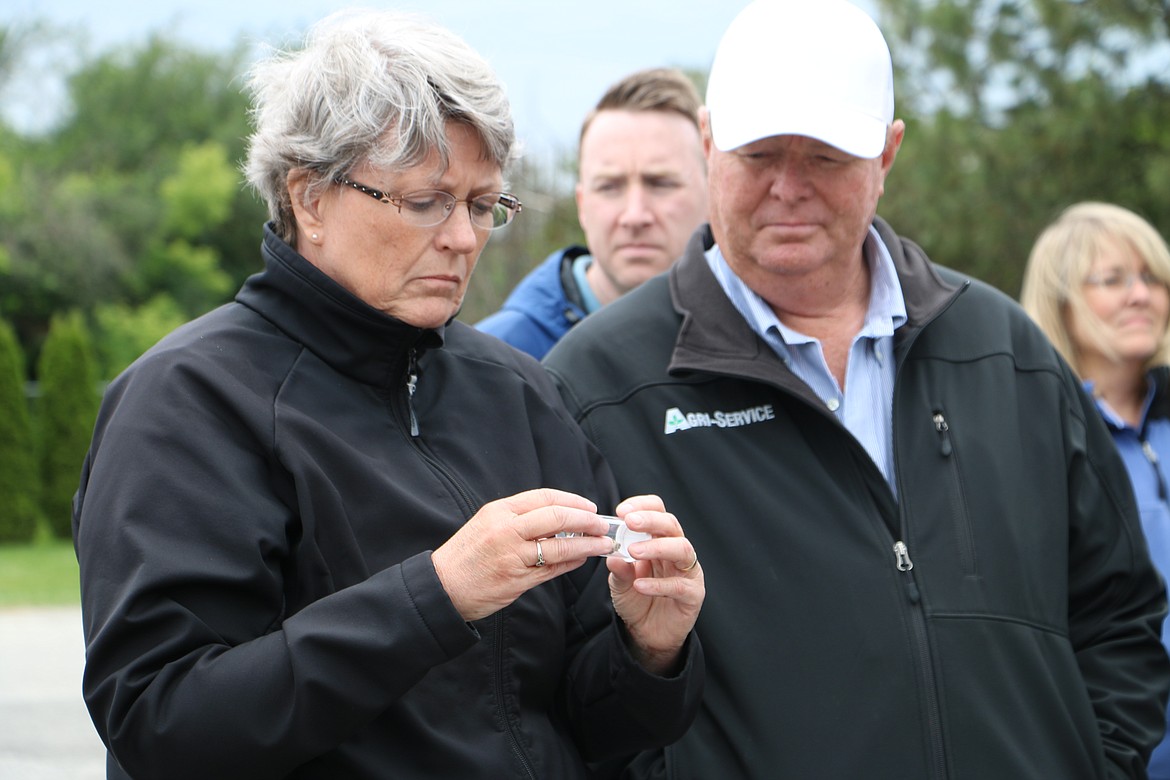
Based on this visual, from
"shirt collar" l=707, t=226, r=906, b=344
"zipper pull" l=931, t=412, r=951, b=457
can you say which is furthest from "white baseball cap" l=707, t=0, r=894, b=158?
"zipper pull" l=931, t=412, r=951, b=457

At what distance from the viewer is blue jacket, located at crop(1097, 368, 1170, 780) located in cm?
363

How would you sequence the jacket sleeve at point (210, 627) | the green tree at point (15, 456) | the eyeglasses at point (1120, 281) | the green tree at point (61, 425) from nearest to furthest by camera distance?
the jacket sleeve at point (210, 627)
the eyeglasses at point (1120, 281)
the green tree at point (15, 456)
the green tree at point (61, 425)

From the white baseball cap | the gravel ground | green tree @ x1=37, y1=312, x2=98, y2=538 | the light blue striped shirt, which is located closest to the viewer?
the white baseball cap

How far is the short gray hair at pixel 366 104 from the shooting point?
6.75 ft

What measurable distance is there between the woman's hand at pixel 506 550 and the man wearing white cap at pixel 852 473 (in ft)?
2.23

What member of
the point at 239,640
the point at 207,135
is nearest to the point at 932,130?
the point at 239,640

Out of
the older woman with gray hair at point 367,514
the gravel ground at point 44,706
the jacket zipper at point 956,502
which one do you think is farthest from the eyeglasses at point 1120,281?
the gravel ground at point 44,706

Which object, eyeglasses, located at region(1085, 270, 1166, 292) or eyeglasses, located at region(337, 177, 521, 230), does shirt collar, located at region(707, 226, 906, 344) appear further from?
eyeglasses, located at region(1085, 270, 1166, 292)

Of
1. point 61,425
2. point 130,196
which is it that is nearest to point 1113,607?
point 61,425

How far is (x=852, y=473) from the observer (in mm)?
2555

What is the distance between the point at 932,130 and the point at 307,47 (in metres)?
15.7

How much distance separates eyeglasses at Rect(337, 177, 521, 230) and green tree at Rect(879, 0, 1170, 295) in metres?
11.9

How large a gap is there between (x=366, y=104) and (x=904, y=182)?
16.3 m

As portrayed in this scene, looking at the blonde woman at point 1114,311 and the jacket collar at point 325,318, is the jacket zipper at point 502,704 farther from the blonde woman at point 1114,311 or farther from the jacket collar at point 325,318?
the blonde woman at point 1114,311
